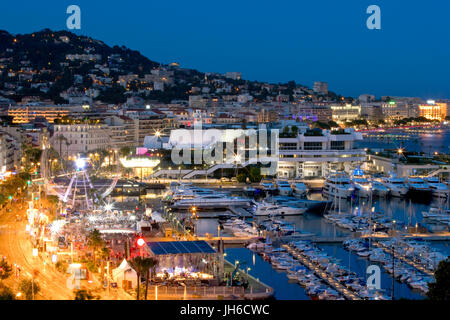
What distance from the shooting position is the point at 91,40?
272ft

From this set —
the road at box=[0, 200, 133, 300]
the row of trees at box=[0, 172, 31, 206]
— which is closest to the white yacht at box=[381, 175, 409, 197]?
the row of trees at box=[0, 172, 31, 206]

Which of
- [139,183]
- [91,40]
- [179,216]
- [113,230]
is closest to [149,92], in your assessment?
[91,40]

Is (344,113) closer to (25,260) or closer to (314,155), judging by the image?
(314,155)

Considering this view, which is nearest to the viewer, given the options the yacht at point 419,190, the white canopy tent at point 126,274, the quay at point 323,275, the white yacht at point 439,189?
the white canopy tent at point 126,274

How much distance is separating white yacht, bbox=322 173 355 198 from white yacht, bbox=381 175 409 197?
128cm

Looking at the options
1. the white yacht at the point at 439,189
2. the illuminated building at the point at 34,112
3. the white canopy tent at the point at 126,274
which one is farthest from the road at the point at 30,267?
the illuminated building at the point at 34,112

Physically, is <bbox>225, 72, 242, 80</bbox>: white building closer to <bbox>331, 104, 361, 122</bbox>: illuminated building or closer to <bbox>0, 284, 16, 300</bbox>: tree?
<bbox>331, 104, 361, 122</bbox>: illuminated building

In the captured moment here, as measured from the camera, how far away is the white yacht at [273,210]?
56.2 ft

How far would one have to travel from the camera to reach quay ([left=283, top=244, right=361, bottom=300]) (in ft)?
32.5

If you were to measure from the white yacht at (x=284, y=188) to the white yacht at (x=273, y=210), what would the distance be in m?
3.07

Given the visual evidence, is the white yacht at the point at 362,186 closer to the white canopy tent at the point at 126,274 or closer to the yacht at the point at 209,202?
the yacht at the point at 209,202

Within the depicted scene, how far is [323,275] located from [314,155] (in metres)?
13.9
